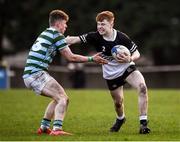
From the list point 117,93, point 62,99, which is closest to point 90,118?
point 117,93

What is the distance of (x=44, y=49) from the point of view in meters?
13.7

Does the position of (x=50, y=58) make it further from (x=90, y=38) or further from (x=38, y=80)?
(x=90, y=38)

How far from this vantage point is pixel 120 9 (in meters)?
55.0

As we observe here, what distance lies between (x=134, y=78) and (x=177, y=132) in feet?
4.47

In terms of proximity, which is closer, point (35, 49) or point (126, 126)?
point (35, 49)

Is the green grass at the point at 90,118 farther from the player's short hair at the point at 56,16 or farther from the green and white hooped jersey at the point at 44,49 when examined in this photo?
the player's short hair at the point at 56,16

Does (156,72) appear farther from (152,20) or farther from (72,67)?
(72,67)

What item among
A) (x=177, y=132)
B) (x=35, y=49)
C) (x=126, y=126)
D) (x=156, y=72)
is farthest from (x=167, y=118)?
(x=156, y=72)

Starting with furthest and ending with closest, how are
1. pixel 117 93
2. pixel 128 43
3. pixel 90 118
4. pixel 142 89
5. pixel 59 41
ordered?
pixel 90 118 → pixel 117 93 → pixel 128 43 → pixel 142 89 → pixel 59 41

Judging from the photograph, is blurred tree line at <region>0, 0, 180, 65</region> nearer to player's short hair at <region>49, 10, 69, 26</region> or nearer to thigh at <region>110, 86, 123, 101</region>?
thigh at <region>110, 86, 123, 101</region>

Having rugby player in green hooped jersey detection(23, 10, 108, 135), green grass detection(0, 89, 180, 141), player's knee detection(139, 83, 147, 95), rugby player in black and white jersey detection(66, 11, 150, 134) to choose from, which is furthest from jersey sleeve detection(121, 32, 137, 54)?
green grass detection(0, 89, 180, 141)

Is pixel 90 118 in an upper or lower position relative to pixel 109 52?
lower

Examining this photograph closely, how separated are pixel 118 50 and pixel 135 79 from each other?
2.24 feet

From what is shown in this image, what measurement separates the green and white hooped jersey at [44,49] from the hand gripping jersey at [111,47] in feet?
3.56
